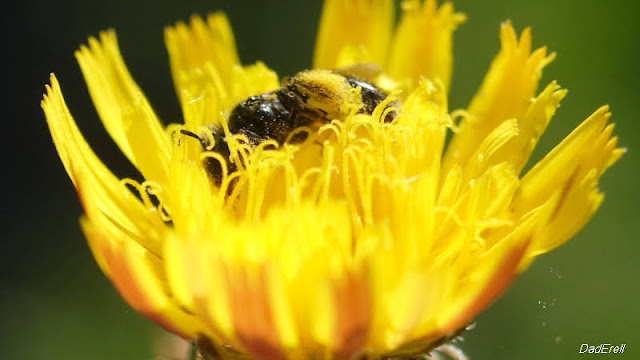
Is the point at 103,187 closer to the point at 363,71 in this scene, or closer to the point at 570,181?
the point at 363,71

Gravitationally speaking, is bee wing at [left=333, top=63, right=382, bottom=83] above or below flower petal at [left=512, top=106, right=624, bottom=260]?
above

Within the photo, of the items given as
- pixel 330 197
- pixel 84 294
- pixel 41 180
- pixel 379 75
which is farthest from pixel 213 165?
pixel 41 180

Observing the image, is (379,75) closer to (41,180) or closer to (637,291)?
(637,291)

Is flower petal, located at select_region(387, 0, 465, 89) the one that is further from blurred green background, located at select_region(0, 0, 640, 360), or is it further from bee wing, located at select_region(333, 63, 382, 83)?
blurred green background, located at select_region(0, 0, 640, 360)

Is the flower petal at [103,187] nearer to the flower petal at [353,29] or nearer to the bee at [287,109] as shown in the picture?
the bee at [287,109]

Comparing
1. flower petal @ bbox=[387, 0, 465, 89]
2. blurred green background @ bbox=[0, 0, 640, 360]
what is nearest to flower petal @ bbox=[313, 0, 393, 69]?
flower petal @ bbox=[387, 0, 465, 89]

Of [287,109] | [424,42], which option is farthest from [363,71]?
[424,42]
